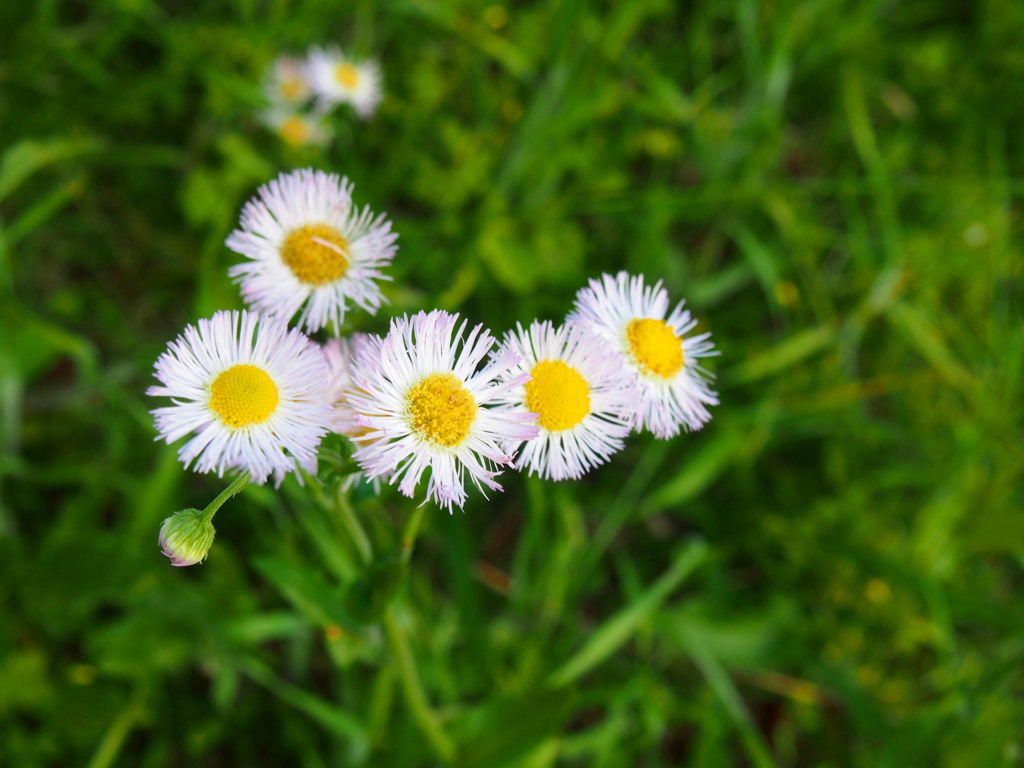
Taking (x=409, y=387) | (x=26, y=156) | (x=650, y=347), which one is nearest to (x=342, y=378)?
(x=409, y=387)

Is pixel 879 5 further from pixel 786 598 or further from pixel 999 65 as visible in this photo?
pixel 786 598

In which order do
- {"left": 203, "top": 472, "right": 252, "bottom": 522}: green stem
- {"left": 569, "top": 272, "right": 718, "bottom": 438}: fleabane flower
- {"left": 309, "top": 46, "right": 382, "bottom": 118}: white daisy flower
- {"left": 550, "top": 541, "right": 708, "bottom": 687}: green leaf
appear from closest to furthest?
1. {"left": 203, "top": 472, "right": 252, "bottom": 522}: green stem
2. {"left": 569, "top": 272, "right": 718, "bottom": 438}: fleabane flower
3. {"left": 550, "top": 541, "right": 708, "bottom": 687}: green leaf
4. {"left": 309, "top": 46, "right": 382, "bottom": 118}: white daisy flower

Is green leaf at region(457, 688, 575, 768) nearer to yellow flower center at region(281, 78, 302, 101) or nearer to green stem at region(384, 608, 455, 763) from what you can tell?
green stem at region(384, 608, 455, 763)

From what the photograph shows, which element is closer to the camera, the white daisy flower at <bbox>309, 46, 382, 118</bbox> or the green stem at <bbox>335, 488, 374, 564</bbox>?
the green stem at <bbox>335, 488, 374, 564</bbox>

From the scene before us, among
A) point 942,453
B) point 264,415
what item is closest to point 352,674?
point 264,415

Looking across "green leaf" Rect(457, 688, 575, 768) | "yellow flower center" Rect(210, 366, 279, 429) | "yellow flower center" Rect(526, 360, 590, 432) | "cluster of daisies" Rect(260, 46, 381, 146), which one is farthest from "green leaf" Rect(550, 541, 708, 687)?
"cluster of daisies" Rect(260, 46, 381, 146)

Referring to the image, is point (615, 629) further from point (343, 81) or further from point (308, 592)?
point (343, 81)

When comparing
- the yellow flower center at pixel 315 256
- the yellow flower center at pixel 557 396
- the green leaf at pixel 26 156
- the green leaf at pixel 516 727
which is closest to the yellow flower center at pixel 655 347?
the yellow flower center at pixel 557 396
